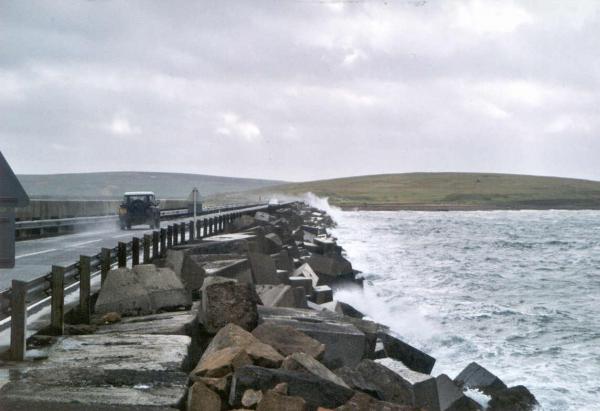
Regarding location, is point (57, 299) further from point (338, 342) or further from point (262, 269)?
point (262, 269)

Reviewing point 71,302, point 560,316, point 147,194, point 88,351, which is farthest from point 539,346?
point 147,194

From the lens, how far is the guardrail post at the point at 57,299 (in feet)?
23.6

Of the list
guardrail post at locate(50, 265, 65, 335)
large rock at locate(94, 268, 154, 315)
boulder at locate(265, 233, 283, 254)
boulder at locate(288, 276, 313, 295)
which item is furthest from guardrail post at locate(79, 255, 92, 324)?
boulder at locate(265, 233, 283, 254)

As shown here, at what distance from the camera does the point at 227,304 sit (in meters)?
7.55

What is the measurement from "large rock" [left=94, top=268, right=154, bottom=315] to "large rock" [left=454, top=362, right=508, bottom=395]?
4929 mm

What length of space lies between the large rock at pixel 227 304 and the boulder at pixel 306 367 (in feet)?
5.85

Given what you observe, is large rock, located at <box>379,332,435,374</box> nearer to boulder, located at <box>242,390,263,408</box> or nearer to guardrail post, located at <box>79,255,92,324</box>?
guardrail post, located at <box>79,255,92,324</box>

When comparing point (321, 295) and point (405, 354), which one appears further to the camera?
point (321, 295)

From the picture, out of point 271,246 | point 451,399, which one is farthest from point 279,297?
point 271,246

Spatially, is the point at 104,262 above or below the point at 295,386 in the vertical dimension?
above

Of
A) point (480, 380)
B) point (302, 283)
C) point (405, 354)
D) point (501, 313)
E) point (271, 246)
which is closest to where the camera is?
point (405, 354)

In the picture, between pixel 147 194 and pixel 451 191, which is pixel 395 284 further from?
pixel 451 191

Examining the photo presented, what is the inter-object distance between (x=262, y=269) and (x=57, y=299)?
22.4 feet

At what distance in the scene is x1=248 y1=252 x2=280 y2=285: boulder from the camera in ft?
44.5
